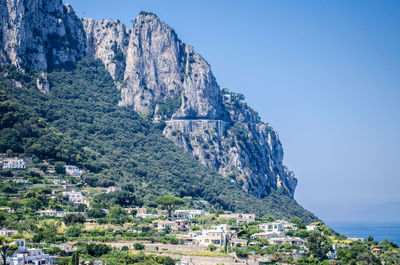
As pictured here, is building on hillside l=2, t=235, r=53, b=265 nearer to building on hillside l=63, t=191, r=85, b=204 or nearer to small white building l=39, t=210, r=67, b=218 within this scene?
small white building l=39, t=210, r=67, b=218

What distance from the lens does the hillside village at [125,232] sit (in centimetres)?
7662

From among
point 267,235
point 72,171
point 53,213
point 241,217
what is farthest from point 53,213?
point 241,217

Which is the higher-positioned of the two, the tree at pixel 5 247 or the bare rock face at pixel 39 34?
the bare rock face at pixel 39 34

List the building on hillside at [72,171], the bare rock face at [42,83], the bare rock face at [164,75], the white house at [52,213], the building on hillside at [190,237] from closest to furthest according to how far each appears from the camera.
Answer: the building on hillside at [190,237]
the white house at [52,213]
the building on hillside at [72,171]
the bare rock face at [42,83]
the bare rock face at [164,75]

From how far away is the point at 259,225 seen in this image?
101 metres

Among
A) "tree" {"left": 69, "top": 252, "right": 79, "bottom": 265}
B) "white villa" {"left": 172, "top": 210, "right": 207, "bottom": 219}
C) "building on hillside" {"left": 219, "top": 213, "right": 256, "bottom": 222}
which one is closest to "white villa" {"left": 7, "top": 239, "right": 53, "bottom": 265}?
"tree" {"left": 69, "top": 252, "right": 79, "bottom": 265}

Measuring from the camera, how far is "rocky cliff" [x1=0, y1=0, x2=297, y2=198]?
168 metres

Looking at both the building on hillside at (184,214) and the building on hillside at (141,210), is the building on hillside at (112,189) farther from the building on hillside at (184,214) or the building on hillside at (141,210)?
the building on hillside at (184,214)

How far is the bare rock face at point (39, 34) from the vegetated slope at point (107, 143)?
3538 mm

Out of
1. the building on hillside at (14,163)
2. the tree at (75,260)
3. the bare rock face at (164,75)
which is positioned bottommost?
the tree at (75,260)

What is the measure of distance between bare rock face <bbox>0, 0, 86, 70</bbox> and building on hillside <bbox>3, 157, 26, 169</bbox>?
1616 inches

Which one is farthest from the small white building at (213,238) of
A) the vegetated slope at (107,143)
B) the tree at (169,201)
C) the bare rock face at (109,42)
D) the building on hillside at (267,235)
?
the bare rock face at (109,42)

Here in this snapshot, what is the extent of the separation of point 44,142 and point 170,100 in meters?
61.2

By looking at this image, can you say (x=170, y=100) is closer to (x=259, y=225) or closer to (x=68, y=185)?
(x=68, y=185)
